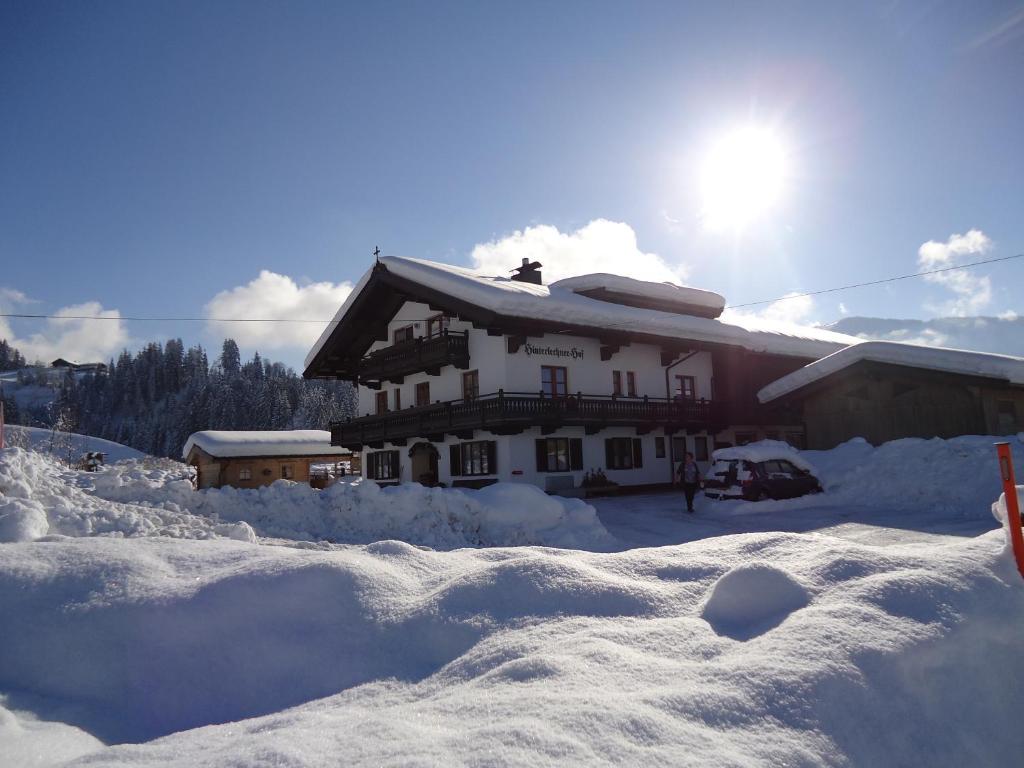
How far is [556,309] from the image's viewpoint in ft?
78.3

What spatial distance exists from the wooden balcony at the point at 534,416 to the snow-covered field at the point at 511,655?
16.7 m

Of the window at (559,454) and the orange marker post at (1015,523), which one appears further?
the window at (559,454)

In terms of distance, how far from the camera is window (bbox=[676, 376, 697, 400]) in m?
30.4

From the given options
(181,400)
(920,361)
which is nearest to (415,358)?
(920,361)

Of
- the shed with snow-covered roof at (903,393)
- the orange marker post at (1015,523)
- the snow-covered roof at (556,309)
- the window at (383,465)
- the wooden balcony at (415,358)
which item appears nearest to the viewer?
the orange marker post at (1015,523)

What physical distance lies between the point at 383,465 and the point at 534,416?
38.8 ft

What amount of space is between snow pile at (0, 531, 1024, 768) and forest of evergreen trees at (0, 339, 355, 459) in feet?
263

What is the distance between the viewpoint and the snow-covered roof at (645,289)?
1160 inches

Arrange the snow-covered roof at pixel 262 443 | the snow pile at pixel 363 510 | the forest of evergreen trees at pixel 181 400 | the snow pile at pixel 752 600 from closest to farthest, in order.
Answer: the snow pile at pixel 752 600
the snow pile at pixel 363 510
the snow-covered roof at pixel 262 443
the forest of evergreen trees at pixel 181 400

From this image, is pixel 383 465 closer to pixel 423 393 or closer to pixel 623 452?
pixel 423 393

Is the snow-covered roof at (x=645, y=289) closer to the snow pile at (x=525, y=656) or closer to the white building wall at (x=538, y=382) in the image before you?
the white building wall at (x=538, y=382)

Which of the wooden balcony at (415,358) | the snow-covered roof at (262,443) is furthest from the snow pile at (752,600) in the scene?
the snow-covered roof at (262,443)

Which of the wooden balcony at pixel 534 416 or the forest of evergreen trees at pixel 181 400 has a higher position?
the forest of evergreen trees at pixel 181 400

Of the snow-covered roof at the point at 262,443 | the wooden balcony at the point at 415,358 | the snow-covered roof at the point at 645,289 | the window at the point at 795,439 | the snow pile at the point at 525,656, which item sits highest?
the snow-covered roof at the point at 645,289
